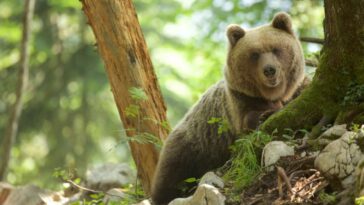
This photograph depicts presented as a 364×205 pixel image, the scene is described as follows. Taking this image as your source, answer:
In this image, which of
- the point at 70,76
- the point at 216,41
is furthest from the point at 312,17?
the point at 70,76

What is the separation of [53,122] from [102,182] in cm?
737

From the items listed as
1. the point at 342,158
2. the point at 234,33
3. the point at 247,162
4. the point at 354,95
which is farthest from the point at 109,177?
the point at 342,158

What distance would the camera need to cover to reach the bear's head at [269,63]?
6.25 meters

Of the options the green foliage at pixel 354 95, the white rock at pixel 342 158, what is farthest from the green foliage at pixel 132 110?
the white rock at pixel 342 158

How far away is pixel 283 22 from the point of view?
21.4 ft

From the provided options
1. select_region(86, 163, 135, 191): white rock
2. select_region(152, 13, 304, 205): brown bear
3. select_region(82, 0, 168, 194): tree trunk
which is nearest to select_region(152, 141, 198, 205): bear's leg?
select_region(152, 13, 304, 205): brown bear

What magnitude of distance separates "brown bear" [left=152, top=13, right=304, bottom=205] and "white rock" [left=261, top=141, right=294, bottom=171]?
1364 mm

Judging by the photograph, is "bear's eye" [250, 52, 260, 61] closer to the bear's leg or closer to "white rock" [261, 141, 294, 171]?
the bear's leg

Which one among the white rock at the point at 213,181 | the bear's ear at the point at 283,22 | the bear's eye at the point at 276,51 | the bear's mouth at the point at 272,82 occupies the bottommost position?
the white rock at the point at 213,181

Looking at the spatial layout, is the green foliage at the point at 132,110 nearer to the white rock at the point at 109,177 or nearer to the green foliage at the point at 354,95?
the white rock at the point at 109,177

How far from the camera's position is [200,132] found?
22.7ft

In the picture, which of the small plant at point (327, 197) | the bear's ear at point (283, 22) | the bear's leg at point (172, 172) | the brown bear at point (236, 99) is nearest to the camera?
the small plant at point (327, 197)

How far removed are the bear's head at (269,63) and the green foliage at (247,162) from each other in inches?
42.9

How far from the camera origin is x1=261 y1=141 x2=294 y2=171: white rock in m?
4.62
